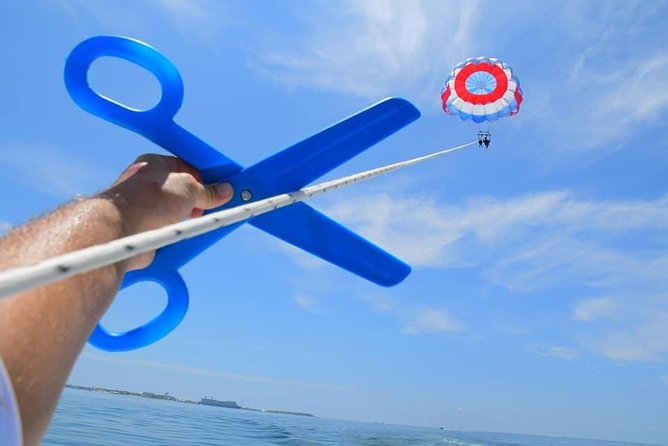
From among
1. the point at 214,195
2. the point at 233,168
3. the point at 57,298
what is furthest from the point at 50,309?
the point at 233,168

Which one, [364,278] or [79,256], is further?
[364,278]

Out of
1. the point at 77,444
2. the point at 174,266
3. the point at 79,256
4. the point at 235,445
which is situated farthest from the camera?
the point at 235,445

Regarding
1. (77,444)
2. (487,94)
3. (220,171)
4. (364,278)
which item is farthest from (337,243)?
(77,444)

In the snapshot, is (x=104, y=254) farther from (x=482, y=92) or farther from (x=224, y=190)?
(x=482, y=92)

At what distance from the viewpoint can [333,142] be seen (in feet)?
9.08

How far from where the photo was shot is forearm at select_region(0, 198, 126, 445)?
2.69 feet

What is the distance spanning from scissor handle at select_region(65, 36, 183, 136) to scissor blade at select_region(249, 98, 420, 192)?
59 cm

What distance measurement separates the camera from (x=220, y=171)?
2443 millimetres

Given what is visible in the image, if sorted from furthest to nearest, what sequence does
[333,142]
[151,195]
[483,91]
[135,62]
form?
[483,91], [333,142], [135,62], [151,195]

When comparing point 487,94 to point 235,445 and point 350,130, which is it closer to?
point 350,130

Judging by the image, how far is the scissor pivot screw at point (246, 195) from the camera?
2549 mm

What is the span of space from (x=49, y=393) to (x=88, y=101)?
1615 millimetres

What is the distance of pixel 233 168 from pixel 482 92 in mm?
9432

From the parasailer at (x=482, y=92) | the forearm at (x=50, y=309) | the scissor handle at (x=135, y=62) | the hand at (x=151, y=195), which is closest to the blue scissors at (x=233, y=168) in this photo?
the scissor handle at (x=135, y=62)
